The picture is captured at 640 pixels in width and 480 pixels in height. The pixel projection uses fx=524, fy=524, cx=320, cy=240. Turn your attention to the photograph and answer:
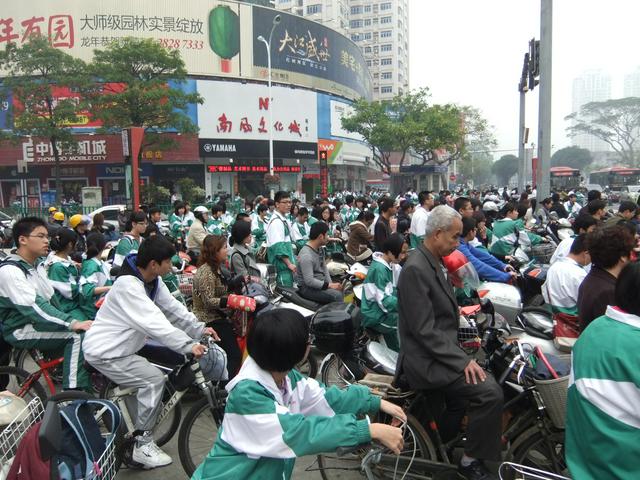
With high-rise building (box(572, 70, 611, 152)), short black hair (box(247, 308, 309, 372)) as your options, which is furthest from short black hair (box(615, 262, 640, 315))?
high-rise building (box(572, 70, 611, 152))

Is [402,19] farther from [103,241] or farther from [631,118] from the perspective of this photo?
[103,241]

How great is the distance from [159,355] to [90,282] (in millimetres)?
1455

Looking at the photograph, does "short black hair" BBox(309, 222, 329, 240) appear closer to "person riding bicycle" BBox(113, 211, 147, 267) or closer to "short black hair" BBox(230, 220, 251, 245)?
"short black hair" BBox(230, 220, 251, 245)

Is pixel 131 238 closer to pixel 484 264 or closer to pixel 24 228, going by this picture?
pixel 24 228

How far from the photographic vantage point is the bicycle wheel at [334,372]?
13.8 feet

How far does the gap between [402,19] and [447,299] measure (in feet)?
255

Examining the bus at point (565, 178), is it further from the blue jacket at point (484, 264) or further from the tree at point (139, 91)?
the blue jacket at point (484, 264)

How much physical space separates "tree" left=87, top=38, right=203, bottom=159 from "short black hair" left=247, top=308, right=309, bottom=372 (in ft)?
86.9

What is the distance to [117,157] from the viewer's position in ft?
108

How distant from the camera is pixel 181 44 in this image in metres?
35.5

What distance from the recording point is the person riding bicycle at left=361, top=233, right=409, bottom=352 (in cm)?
429

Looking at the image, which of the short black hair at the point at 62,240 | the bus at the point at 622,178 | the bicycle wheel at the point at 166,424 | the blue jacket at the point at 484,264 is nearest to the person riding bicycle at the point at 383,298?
the bicycle wheel at the point at 166,424

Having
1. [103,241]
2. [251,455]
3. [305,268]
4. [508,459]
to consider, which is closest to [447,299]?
[508,459]

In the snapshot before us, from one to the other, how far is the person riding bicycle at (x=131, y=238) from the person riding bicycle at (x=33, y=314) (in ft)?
6.58
